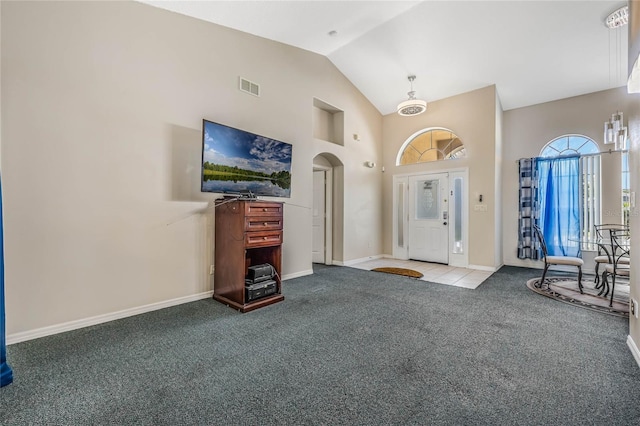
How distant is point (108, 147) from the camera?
2725 millimetres

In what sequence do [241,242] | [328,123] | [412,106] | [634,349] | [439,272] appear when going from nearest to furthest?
[634,349], [241,242], [412,106], [439,272], [328,123]

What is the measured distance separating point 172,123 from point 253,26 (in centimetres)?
178

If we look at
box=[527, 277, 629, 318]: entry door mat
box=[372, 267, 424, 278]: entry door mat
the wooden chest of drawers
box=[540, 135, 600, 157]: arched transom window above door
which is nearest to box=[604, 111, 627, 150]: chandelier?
box=[540, 135, 600, 157]: arched transom window above door

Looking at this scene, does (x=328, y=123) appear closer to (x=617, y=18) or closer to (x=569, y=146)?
(x=617, y=18)

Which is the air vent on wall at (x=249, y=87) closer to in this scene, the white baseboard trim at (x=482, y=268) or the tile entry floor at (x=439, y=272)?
the tile entry floor at (x=439, y=272)

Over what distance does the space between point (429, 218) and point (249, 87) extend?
440 cm

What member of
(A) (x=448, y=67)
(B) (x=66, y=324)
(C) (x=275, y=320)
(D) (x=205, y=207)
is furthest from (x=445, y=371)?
(A) (x=448, y=67)

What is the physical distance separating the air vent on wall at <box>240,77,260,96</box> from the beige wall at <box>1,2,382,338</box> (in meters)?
0.08

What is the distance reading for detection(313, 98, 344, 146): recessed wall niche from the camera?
5.40 metres

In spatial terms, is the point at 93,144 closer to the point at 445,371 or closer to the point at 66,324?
the point at 66,324

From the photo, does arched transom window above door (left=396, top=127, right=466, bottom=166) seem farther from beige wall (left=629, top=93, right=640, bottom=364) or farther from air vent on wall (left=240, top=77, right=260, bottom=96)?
air vent on wall (left=240, top=77, right=260, bottom=96)

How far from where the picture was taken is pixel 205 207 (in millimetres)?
3443

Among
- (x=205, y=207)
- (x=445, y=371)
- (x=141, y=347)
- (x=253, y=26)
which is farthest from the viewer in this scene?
(x=253, y=26)

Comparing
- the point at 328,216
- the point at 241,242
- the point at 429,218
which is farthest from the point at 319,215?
the point at 241,242
